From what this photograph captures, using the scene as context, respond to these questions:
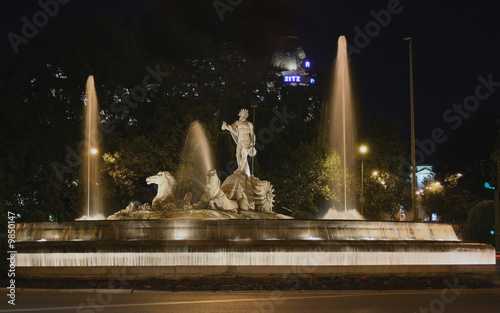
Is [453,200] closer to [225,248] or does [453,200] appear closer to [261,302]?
[225,248]

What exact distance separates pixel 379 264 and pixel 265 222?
11.5ft

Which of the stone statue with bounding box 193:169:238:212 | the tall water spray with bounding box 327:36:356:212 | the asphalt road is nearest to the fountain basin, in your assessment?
the asphalt road

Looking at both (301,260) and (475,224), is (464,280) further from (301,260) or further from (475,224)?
(475,224)

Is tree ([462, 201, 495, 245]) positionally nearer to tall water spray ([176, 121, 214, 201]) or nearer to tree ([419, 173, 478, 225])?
tall water spray ([176, 121, 214, 201])

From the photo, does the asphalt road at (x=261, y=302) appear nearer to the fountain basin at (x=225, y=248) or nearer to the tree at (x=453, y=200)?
the fountain basin at (x=225, y=248)

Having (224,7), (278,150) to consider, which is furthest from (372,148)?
(224,7)

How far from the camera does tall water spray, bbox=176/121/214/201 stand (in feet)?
127

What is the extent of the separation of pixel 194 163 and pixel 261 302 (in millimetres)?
27840

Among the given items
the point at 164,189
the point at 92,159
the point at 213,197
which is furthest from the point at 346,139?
the point at 213,197

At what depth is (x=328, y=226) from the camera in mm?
19828

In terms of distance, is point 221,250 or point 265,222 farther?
point 265,222

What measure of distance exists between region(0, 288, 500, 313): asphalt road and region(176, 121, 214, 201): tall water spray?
81.3ft

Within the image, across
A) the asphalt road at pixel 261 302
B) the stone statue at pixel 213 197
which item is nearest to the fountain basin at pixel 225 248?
the asphalt road at pixel 261 302

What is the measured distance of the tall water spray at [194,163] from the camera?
127 ft
